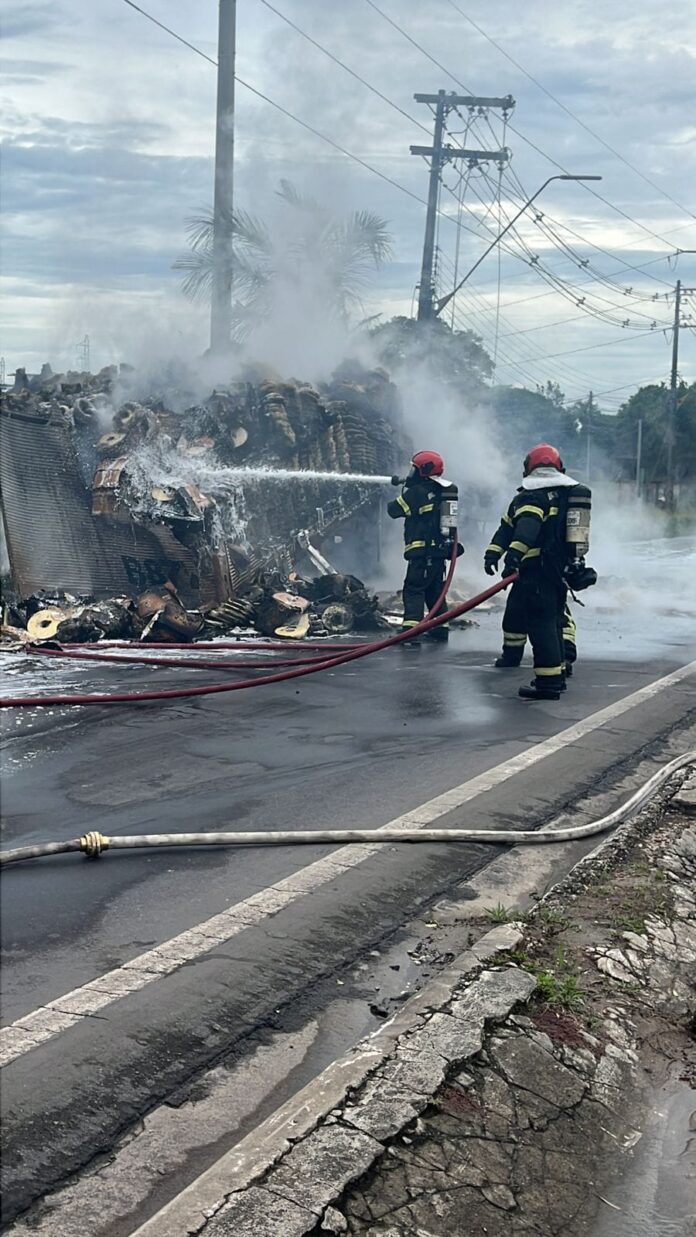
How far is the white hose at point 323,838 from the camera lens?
15.9ft

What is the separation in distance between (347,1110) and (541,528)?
282 inches

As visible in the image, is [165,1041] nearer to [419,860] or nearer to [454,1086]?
[454,1086]

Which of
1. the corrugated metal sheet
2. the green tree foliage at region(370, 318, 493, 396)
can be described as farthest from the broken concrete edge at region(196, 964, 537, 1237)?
the green tree foliage at region(370, 318, 493, 396)

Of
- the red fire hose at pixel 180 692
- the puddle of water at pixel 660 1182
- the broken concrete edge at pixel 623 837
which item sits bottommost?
the puddle of water at pixel 660 1182

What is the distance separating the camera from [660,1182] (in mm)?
3381

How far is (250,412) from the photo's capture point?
709 inches

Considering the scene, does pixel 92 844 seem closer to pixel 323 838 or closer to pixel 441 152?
pixel 323 838

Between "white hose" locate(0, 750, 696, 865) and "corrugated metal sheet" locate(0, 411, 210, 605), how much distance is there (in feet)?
29.0

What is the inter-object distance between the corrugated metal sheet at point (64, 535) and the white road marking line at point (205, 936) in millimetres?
8203

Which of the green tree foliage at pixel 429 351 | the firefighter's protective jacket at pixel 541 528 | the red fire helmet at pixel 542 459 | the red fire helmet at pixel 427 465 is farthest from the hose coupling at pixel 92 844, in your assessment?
the green tree foliage at pixel 429 351

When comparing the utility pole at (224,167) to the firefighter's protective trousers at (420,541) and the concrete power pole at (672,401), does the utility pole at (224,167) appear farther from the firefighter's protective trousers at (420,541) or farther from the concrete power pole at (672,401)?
the concrete power pole at (672,401)

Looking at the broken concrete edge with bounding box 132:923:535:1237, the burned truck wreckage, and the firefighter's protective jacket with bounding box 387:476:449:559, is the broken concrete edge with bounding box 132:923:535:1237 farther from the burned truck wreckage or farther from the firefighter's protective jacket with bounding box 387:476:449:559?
the burned truck wreckage

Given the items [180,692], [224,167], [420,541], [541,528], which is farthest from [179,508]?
[224,167]

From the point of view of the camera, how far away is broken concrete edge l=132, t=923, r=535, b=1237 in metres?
2.77
